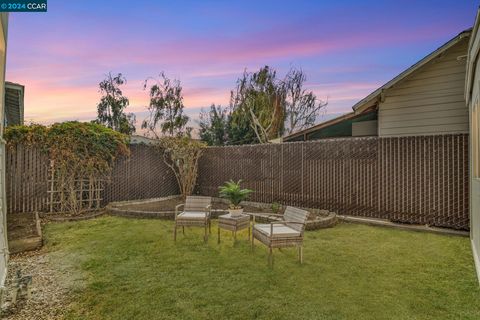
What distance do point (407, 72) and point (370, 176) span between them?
283 centimetres

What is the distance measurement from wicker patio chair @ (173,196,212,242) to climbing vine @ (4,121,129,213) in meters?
4.40

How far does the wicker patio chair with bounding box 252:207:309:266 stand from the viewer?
4441 millimetres

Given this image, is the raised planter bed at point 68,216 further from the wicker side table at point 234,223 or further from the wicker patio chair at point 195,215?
the wicker side table at point 234,223

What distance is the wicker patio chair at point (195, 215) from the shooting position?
580 centimetres

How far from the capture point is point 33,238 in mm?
5410

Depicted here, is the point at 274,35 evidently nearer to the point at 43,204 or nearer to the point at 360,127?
the point at 360,127

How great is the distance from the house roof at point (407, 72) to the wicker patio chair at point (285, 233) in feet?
15.6

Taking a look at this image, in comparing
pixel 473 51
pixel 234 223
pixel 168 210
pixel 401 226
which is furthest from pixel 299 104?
pixel 473 51

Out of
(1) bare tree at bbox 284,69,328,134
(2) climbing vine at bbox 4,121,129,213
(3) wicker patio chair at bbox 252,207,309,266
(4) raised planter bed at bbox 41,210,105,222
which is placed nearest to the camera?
(3) wicker patio chair at bbox 252,207,309,266

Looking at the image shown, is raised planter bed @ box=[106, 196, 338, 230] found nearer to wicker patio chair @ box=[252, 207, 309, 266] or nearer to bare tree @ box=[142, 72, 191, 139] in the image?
wicker patio chair @ box=[252, 207, 309, 266]

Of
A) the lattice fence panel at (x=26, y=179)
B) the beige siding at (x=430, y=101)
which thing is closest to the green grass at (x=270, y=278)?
the beige siding at (x=430, y=101)

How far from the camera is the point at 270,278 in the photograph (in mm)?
3885

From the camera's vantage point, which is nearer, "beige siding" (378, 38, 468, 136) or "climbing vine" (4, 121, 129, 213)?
"beige siding" (378, 38, 468, 136)

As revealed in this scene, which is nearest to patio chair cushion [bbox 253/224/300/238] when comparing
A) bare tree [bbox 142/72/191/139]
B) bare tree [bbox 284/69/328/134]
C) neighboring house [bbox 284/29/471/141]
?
neighboring house [bbox 284/29/471/141]
